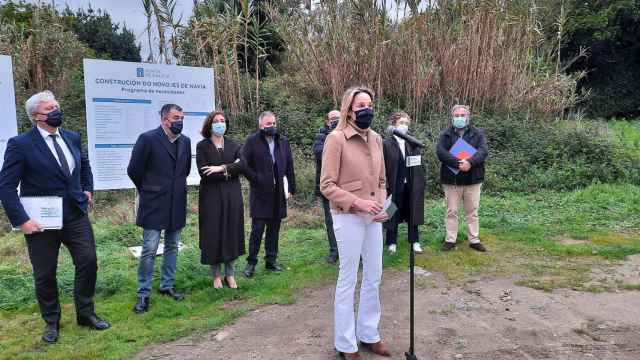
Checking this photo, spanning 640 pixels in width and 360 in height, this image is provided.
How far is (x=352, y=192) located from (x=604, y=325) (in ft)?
8.38

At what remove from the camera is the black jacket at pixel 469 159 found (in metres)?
5.93

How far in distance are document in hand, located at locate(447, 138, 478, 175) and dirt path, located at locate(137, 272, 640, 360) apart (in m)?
1.62

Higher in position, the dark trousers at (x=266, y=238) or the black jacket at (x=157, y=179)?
the black jacket at (x=157, y=179)

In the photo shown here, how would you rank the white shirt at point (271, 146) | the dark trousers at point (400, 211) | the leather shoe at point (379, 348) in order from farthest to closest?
the dark trousers at point (400, 211) < the white shirt at point (271, 146) < the leather shoe at point (379, 348)

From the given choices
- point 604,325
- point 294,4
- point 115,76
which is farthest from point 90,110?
point 294,4

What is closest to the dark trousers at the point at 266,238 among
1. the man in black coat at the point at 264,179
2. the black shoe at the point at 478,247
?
the man in black coat at the point at 264,179

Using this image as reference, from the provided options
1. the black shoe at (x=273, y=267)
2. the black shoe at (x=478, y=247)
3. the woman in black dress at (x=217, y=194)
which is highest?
the woman in black dress at (x=217, y=194)

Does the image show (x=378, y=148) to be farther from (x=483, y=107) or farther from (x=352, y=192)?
(x=483, y=107)

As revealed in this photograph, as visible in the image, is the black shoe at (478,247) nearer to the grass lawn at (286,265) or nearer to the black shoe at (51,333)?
the grass lawn at (286,265)

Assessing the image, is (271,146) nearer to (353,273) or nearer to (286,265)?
(286,265)

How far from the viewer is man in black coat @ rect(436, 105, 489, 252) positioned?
594 centimetres

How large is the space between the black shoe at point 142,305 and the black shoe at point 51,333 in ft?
2.16

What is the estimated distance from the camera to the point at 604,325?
4090mm

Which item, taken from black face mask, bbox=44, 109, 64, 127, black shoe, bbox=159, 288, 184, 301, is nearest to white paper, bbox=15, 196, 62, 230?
black face mask, bbox=44, 109, 64, 127
